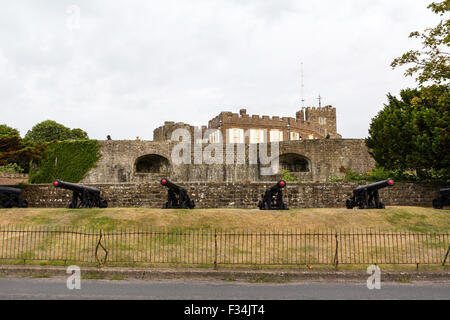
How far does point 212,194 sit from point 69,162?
1319 cm

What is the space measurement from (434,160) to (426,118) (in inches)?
83.5

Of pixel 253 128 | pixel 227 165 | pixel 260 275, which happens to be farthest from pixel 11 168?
pixel 260 275

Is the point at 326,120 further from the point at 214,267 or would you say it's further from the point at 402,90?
the point at 214,267

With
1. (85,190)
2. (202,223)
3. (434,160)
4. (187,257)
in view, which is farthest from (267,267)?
(434,160)

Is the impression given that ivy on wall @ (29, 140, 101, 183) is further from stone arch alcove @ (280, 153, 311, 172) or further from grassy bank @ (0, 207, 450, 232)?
stone arch alcove @ (280, 153, 311, 172)

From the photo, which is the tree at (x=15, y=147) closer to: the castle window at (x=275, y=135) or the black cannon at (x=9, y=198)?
the black cannon at (x=9, y=198)

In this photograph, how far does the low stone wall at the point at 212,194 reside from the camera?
16859 mm

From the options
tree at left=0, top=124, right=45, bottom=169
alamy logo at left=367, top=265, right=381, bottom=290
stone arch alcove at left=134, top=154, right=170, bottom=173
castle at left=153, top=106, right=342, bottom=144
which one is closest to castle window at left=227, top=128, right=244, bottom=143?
castle at left=153, top=106, right=342, bottom=144

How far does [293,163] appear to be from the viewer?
2647cm

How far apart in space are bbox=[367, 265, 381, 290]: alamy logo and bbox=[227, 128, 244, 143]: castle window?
32.2m

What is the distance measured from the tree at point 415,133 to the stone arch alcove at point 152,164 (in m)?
14.9

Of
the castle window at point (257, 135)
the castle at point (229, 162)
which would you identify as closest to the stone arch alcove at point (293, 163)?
the castle at point (229, 162)

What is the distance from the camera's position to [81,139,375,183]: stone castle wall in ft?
77.8

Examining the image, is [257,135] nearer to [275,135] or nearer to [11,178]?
[275,135]
